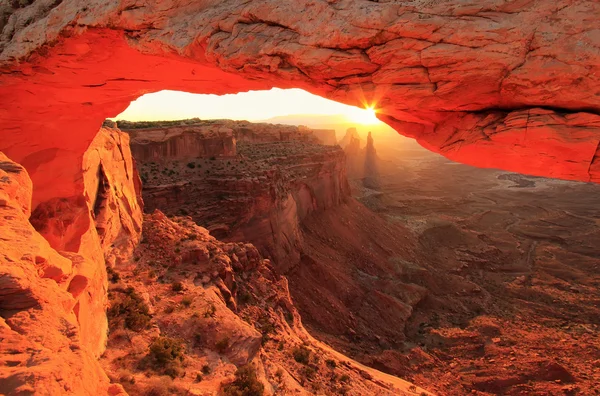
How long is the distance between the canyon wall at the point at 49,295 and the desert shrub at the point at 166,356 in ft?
3.96

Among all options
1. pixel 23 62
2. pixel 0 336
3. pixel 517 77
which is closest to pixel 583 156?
pixel 517 77

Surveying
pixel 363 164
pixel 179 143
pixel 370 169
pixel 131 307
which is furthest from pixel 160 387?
pixel 363 164

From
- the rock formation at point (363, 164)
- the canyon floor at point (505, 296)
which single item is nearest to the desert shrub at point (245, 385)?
the canyon floor at point (505, 296)

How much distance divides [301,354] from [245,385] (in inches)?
152

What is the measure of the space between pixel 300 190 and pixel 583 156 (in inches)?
1240

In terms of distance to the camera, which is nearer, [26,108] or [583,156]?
[583,156]

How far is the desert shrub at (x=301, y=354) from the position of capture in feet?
40.6

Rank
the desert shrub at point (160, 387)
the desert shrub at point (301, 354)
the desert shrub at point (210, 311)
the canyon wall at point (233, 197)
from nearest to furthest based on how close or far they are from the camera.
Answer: the desert shrub at point (160, 387) < the desert shrub at point (210, 311) < the desert shrub at point (301, 354) < the canyon wall at point (233, 197)

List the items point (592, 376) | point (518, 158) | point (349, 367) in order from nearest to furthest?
point (518, 158), point (349, 367), point (592, 376)

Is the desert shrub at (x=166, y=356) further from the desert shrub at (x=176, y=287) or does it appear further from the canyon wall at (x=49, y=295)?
the desert shrub at (x=176, y=287)

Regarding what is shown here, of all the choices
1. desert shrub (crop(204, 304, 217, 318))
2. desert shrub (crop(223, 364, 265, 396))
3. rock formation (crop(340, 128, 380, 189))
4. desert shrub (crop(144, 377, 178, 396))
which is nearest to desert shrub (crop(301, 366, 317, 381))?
desert shrub (crop(223, 364, 265, 396))

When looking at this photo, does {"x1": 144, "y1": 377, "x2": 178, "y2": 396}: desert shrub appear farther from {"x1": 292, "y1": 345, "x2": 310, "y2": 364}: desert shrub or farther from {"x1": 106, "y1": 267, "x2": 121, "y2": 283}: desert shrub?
{"x1": 292, "y1": 345, "x2": 310, "y2": 364}: desert shrub

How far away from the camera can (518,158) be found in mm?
5762

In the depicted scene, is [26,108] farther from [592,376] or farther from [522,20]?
[592,376]
